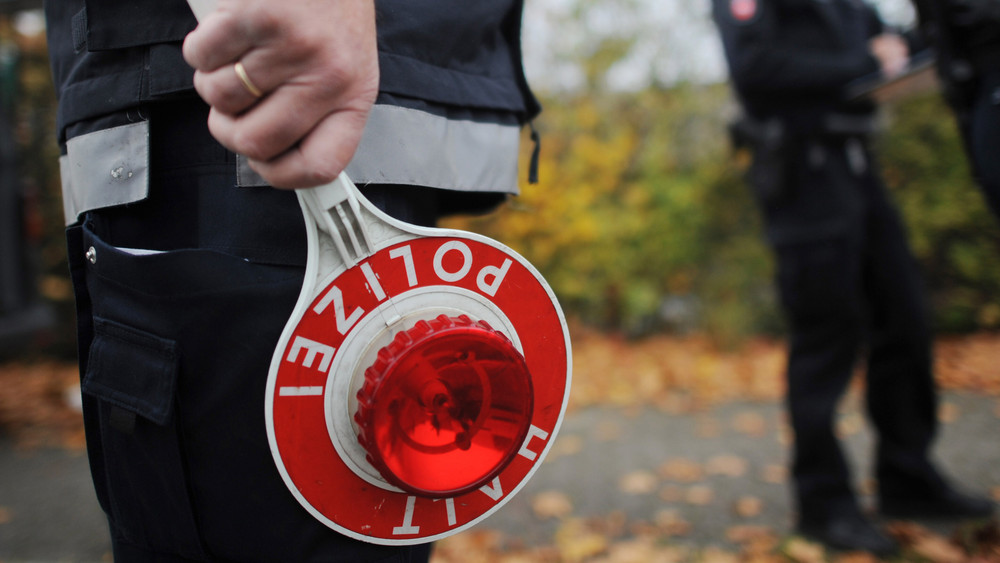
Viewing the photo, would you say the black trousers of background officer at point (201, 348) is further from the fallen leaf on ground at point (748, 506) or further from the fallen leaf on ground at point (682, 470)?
the fallen leaf on ground at point (682, 470)

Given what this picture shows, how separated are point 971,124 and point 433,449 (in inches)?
66.3

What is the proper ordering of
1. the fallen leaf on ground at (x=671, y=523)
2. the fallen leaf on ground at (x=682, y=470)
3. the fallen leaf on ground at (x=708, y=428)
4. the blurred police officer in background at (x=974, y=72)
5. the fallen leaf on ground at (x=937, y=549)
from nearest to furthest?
the blurred police officer in background at (x=974, y=72) < the fallen leaf on ground at (x=937, y=549) < the fallen leaf on ground at (x=671, y=523) < the fallen leaf on ground at (x=682, y=470) < the fallen leaf on ground at (x=708, y=428)

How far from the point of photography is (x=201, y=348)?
780 mm

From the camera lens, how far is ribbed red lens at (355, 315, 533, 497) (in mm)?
696

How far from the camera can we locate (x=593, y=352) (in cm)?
537

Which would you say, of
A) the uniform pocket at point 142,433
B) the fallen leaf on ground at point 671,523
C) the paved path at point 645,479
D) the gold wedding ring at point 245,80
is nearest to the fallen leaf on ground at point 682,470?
the paved path at point 645,479

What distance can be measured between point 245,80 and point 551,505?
2.48 meters

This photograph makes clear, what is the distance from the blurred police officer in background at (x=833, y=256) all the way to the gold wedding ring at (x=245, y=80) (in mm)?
1995

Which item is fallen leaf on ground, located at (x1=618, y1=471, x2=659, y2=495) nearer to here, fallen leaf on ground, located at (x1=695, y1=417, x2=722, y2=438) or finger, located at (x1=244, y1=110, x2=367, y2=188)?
fallen leaf on ground, located at (x1=695, y1=417, x2=722, y2=438)

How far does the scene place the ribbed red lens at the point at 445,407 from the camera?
70cm

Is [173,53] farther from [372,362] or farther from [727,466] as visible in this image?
[727,466]

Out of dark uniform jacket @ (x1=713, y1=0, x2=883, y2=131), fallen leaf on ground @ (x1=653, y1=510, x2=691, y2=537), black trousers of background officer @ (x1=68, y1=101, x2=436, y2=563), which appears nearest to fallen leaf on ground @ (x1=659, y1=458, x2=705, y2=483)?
fallen leaf on ground @ (x1=653, y1=510, x2=691, y2=537)

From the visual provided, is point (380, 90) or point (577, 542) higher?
point (380, 90)

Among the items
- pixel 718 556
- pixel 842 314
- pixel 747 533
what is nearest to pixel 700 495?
pixel 747 533
